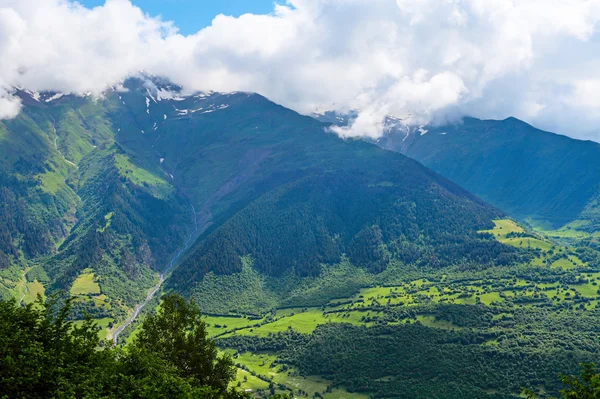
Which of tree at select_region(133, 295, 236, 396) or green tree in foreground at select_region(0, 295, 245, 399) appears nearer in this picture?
green tree in foreground at select_region(0, 295, 245, 399)

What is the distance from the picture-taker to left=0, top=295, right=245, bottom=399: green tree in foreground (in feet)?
180

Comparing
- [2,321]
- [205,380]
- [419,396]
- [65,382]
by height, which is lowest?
[419,396]

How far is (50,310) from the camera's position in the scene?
232ft

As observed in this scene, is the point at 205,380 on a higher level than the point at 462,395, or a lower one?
higher

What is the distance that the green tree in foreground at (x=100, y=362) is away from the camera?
54719mm

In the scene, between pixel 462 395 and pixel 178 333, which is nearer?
pixel 178 333

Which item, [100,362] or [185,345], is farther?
[185,345]

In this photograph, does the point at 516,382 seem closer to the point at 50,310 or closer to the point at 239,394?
the point at 239,394

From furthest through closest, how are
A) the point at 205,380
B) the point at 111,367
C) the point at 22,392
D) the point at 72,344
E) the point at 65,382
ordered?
the point at 205,380 → the point at 72,344 → the point at 111,367 → the point at 65,382 → the point at 22,392

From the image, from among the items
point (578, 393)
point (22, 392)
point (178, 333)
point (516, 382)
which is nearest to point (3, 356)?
point (22, 392)

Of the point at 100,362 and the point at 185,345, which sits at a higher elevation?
the point at 100,362

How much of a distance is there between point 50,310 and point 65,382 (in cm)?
1816

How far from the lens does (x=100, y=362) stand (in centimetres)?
6569

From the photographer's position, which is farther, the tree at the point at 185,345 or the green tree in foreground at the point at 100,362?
the tree at the point at 185,345
